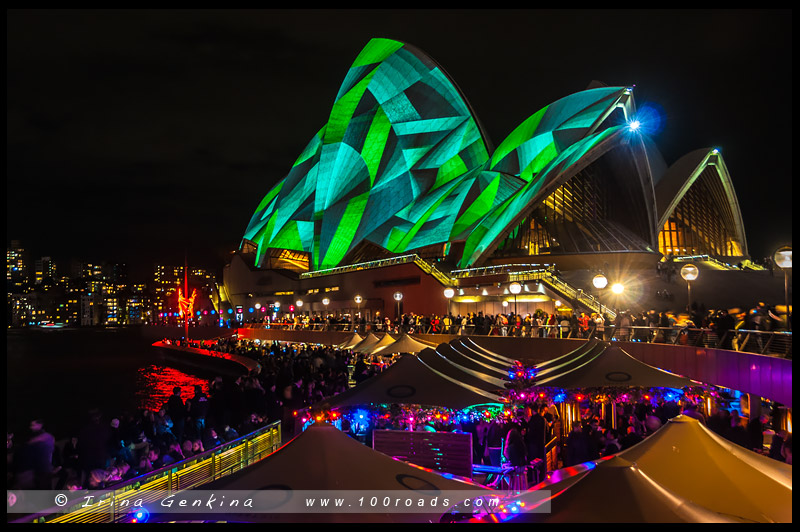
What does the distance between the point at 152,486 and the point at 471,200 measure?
33.9m

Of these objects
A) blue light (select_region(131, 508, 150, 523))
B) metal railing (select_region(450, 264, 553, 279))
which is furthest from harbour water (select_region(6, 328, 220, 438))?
blue light (select_region(131, 508, 150, 523))

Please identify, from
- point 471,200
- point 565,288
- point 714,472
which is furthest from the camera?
point 471,200

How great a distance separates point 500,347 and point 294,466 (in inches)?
624

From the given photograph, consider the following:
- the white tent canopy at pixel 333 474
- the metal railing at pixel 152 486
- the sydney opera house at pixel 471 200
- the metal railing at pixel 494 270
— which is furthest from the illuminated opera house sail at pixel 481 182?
the white tent canopy at pixel 333 474

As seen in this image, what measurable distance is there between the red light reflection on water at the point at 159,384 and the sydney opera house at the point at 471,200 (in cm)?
1000

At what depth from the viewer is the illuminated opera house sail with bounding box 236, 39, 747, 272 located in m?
34.1

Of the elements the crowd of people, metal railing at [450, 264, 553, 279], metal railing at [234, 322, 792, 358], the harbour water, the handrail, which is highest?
metal railing at [450, 264, 553, 279]

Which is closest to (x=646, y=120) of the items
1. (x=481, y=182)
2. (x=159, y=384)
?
(x=481, y=182)

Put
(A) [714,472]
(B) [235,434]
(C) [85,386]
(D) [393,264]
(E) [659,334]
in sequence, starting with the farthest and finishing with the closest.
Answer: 1. (D) [393,264]
2. (C) [85,386]
3. (E) [659,334]
4. (B) [235,434]
5. (A) [714,472]

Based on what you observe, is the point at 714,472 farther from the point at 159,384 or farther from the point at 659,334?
the point at 159,384

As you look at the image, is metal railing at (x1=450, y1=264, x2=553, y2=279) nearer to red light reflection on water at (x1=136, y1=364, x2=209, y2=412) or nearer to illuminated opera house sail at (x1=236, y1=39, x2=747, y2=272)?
illuminated opera house sail at (x1=236, y1=39, x2=747, y2=272)

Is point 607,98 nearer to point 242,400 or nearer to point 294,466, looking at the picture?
point 242,400

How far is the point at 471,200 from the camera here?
38281mm

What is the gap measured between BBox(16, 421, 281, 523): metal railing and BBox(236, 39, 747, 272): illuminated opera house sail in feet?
88.8
